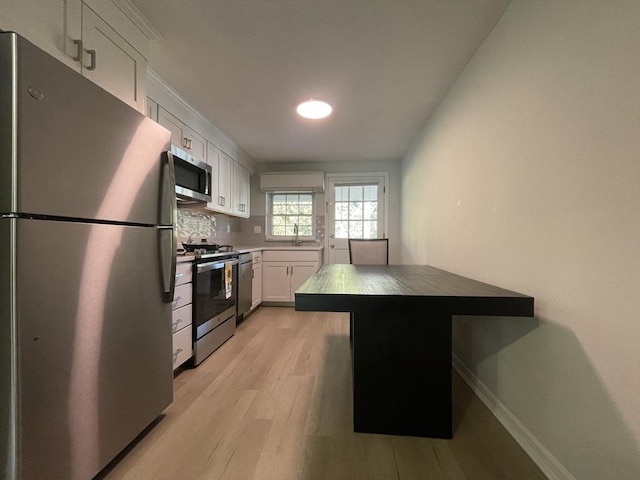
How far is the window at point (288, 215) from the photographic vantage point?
4586 millimetres

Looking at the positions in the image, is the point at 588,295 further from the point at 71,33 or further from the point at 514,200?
the point at 71,33

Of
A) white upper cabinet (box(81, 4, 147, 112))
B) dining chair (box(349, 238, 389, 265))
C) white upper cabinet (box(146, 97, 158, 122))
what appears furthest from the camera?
dining chair (box(349, 238, 389, 265))

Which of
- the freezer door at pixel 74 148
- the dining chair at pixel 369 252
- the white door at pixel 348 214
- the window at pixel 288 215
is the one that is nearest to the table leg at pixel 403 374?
the freezer door at pixel 74 148

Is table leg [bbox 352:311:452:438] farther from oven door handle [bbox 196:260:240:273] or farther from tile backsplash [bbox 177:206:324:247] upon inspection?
tile backsplash [bbox 177:206:324:247]

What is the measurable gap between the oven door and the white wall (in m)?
Result: 1.95

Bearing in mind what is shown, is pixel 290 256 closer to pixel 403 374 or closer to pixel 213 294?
pixel 213 294

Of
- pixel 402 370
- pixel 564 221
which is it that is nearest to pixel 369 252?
pixel 402 370

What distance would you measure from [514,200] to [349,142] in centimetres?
246

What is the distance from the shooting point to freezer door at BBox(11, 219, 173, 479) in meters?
0.87

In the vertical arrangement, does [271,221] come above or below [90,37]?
below

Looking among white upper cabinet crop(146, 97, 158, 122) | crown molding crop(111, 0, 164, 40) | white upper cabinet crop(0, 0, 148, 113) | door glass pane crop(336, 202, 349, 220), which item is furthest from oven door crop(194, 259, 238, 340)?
door glass pane crop(336, 202, 349, 220)

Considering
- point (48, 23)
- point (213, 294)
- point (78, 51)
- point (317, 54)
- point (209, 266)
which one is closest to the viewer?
point (48, 23)

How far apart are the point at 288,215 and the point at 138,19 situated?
322cm

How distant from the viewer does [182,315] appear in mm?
2020
